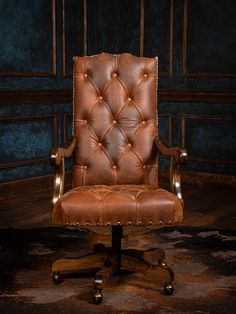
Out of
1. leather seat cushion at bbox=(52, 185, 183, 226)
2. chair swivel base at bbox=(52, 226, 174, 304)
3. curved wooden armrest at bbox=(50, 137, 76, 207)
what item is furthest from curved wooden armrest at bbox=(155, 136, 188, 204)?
curved wooden armrest at bbox=(50, 137, 76, 207)

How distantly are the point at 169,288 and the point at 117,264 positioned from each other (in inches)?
13.1

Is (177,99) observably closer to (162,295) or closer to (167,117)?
(167,117)

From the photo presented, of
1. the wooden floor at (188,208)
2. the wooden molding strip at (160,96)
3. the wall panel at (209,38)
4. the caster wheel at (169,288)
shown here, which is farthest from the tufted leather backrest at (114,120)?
the wall panel at (209,38)

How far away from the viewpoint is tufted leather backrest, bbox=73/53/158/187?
11.4 ft

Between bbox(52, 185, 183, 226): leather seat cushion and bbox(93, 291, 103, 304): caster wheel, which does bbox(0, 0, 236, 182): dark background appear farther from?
bbox(93, 291, 103, 304): caster wheel

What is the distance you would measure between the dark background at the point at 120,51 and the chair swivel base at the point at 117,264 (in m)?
2.41

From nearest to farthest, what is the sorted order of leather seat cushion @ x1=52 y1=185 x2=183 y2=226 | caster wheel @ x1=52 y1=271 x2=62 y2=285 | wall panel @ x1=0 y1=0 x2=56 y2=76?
leather seat cushion @ x1=52 y1=185 x2=183 y2=226 → caster wheel @ x1=52 y1=271 x2=62 y2=285 → wall panel @ x1=0 y1=0 x2=56 y2=76

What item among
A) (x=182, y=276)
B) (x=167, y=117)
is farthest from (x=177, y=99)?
(x=182, y=276)

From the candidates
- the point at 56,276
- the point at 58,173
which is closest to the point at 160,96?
the point at 58,173

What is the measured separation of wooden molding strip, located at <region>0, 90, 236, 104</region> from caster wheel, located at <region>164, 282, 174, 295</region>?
289cm

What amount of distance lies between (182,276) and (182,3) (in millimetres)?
3428

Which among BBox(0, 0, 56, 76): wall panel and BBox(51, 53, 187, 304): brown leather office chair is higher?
BBox(0, 0, 56, 76): wall panel

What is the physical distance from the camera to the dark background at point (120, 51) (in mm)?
5555

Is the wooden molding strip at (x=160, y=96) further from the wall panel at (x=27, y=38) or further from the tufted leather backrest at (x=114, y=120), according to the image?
the tufted leather backrest at (x=114, y=120)
